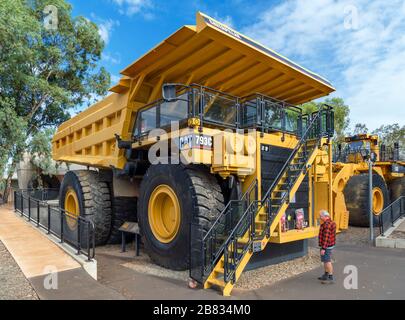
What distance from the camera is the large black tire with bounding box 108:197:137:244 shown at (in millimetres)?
8711

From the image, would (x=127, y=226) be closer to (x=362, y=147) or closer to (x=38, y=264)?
(x=38, y=264)

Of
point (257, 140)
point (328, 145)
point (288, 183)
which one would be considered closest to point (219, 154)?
point (257, 140)

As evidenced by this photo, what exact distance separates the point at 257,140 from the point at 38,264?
4354 millimetres

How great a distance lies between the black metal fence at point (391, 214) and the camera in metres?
9.86

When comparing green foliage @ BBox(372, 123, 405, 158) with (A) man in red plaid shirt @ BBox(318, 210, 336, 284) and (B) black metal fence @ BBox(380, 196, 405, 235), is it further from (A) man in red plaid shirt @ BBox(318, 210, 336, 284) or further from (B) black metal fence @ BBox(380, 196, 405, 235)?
(A) man in red plaid shirt @ BBox(318, 210, 336, 284)

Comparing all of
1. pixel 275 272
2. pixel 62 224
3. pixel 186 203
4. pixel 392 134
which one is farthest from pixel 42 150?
pixel 392 134

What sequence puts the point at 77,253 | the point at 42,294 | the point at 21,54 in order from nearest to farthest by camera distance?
1. the point at 42,294
2. the point at 77,253
3. the point at 21,54

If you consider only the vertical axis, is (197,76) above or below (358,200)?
above

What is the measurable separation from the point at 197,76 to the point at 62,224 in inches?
173

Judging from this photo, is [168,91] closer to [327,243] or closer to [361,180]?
[327,243]

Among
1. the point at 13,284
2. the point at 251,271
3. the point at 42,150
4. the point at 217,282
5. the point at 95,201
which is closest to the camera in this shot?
the point at 13,284

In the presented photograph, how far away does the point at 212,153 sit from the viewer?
572cm

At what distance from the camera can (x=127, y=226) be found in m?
8.09

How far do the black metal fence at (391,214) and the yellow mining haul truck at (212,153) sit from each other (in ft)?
11.2
